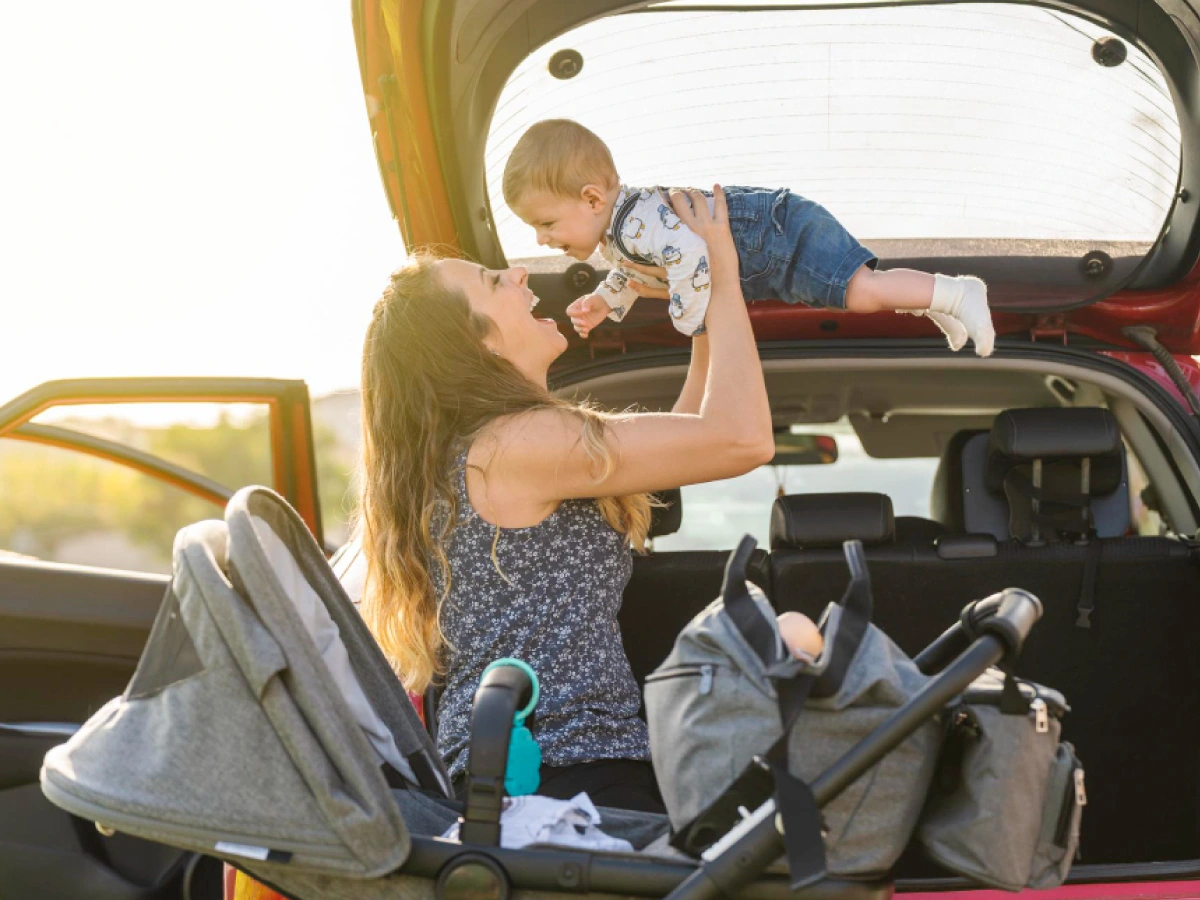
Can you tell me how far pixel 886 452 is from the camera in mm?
4418

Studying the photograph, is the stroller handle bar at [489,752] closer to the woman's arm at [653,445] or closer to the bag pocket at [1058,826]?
the woman's arm at [653,445]

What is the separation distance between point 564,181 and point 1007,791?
1.51 meters

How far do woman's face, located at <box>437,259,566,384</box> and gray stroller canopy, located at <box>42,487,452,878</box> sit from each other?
2.81ft

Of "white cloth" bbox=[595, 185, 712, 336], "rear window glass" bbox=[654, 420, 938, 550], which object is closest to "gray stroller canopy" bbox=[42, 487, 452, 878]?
"white cloth" bbox=[595, 185, 712, 336]

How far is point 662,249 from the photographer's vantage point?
244 cm

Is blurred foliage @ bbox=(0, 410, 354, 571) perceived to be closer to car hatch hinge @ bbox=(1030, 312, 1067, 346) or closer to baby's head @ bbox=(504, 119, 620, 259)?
car hatch hinge @ bbox=(1030, 312, 1067, 346)

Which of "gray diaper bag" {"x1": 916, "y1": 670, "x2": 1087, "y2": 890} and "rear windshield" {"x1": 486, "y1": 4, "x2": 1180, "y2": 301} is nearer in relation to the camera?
"gray diaper bag" {"x1": 916, "y1": 670, "x2": 1087, "y2": 890}

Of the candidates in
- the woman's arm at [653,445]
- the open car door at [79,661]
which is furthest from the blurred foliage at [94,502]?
the woman's arm at [653,445]

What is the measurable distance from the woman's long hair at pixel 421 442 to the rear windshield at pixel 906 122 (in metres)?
0.58

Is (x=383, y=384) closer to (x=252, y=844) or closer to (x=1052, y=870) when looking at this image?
(x=252, y=844)

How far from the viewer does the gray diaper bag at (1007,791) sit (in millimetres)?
1582

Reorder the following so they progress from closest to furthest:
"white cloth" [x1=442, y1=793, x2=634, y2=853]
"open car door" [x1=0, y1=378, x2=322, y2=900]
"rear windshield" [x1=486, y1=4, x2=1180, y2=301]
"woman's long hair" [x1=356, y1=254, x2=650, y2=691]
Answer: "white cloth" [x1=442, y1=793, x2=634, y2=853], "woman's long hair" [x1=356, y1=254, x2=650, y2=691], "rear windshield" [x1=486, y1=4, x2=1180, y2=301], "open car door" [x1=0, y1=378, x2=322, y2=900]

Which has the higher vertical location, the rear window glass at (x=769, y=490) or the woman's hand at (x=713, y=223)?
the woman's hand at (x=713, y=223)

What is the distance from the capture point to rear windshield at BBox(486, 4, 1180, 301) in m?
2.67
